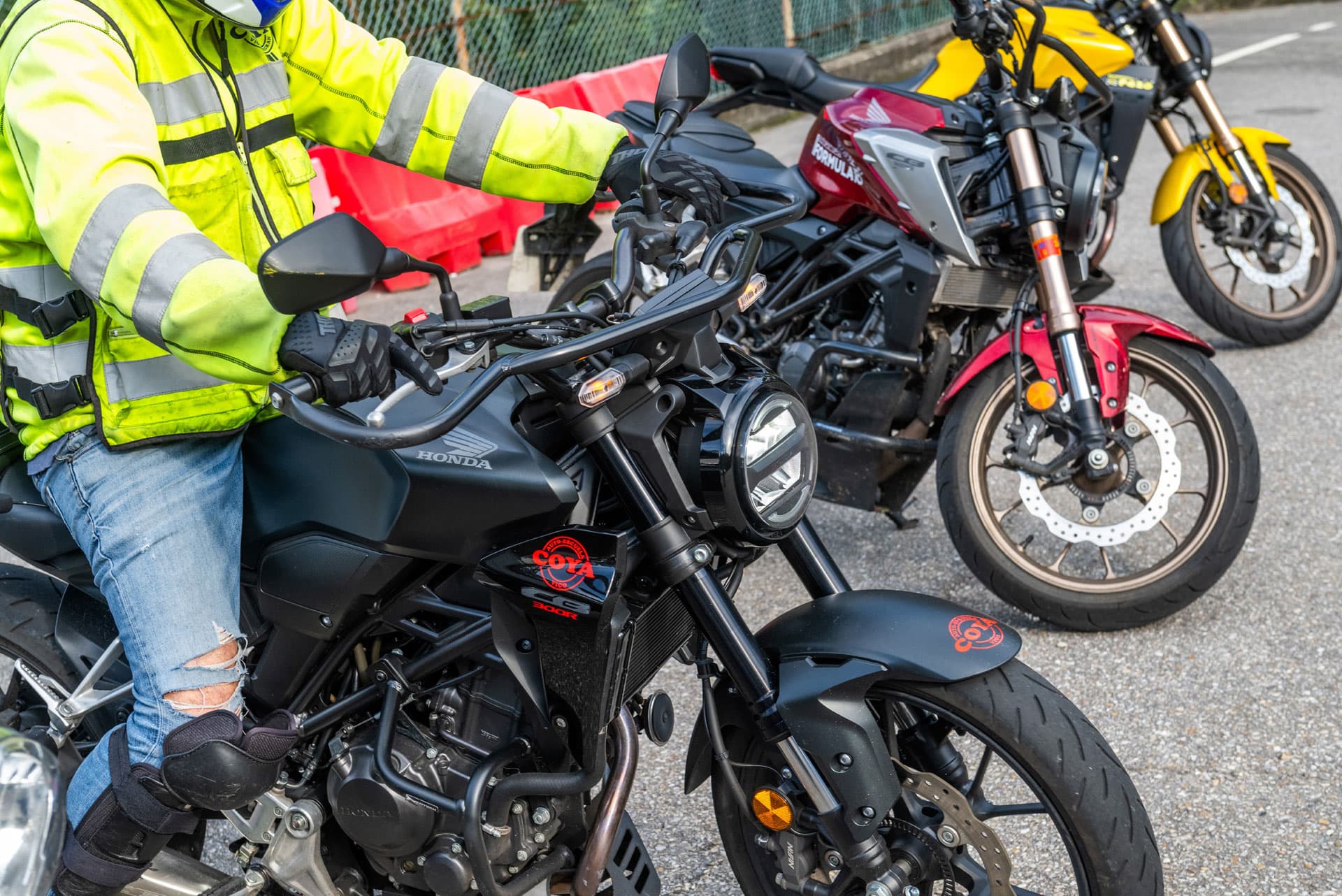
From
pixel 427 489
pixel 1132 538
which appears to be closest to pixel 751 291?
pixel 427 489

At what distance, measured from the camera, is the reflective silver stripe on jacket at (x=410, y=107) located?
2621 millimetres

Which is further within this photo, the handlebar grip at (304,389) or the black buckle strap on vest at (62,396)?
the black buckle strap on vest at (62,396)

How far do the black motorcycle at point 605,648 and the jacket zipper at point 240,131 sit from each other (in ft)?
1.24

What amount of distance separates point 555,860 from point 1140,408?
2.18 metres

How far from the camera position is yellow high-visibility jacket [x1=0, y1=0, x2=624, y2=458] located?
1.94 meters

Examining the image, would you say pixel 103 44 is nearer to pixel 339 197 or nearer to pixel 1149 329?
pixel 1149 329

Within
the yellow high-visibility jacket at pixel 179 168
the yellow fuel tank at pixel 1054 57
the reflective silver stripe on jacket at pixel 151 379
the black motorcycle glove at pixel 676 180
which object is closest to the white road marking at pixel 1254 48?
the yellow fuel tank at pixel 1054 57

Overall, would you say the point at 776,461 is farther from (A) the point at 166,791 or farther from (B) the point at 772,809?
(A) the point at 166,791

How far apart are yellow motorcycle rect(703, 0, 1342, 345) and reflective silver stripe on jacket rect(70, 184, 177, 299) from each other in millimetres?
2992

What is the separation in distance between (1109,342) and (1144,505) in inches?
20.7

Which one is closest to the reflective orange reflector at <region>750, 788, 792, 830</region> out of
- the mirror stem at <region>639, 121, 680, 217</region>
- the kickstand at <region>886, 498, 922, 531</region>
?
the mirror stem at <region>639, 121, 680, 217</region>

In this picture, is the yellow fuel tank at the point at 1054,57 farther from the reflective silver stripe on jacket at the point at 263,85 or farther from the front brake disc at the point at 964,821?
the front brake disc at the point at 964,821

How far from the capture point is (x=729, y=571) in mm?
2301

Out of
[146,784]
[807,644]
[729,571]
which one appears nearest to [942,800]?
[807,644]
